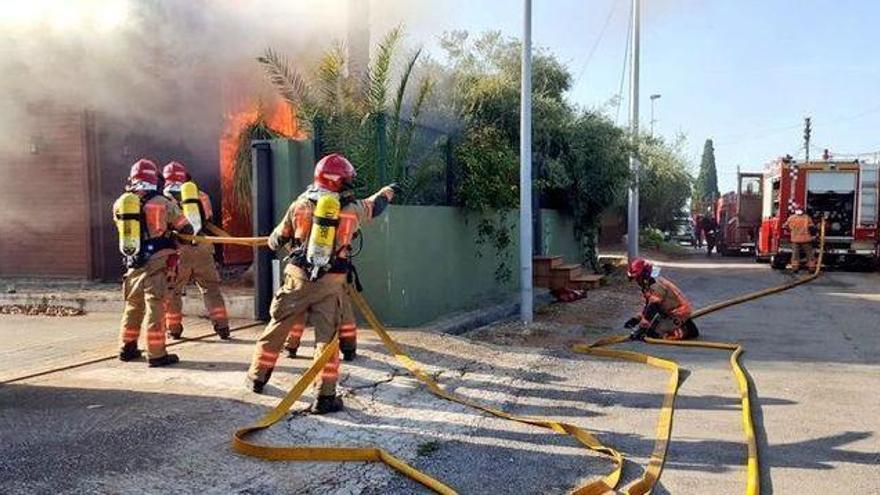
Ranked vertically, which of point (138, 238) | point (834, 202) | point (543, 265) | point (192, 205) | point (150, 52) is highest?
point (150, 52)

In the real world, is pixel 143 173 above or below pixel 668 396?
above

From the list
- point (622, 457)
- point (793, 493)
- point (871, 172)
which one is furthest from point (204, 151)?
point (871, 172)

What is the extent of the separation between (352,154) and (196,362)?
9.69ft

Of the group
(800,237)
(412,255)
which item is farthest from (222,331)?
(800,237)

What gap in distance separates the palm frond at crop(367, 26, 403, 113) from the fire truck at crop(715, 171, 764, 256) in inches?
576

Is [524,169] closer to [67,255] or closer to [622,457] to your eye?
[622,457]

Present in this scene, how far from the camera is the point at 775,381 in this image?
239 inches

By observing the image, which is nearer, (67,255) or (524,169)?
(524,169)

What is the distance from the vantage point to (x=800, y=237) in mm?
16312

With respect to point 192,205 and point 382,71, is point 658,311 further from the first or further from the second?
point 192,205

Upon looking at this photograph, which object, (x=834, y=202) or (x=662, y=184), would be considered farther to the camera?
(x=662, y=184)

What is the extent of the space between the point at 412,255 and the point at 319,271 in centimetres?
335

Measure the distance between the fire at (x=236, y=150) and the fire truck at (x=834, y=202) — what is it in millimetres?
11955

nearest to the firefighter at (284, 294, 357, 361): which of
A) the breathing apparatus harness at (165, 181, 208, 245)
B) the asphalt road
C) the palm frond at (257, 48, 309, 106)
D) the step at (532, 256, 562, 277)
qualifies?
the asphalt road
